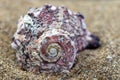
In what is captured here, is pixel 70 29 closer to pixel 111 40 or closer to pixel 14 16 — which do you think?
pixel 111 40

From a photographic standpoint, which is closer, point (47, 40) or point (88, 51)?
point (47, 40)

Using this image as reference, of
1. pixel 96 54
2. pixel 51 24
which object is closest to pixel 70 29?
pixel 51 24

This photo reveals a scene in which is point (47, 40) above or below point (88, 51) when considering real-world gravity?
above
